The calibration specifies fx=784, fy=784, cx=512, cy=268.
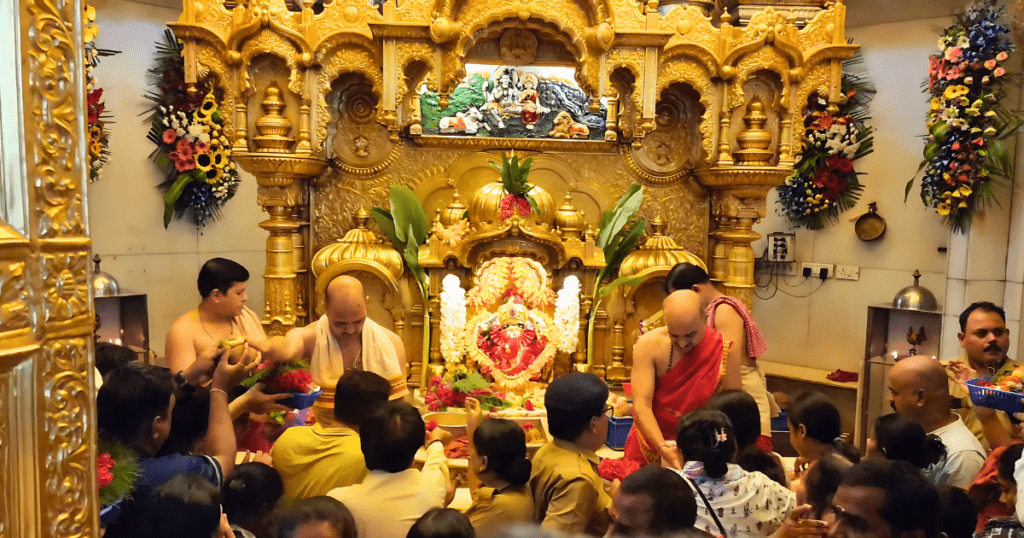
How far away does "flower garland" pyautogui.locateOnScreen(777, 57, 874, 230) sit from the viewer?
680cm

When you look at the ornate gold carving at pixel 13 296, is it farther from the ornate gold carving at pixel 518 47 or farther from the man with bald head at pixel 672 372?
the ornate gold carving at pixel 518 47

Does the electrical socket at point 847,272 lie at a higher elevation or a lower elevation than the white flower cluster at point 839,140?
lower

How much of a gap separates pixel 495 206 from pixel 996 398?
A: 338 cm

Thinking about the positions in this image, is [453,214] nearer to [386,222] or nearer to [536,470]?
[386,222]

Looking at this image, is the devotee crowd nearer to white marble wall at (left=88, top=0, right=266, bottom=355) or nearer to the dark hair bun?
the dark hair bun

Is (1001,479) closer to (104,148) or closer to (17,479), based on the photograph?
(17,479)

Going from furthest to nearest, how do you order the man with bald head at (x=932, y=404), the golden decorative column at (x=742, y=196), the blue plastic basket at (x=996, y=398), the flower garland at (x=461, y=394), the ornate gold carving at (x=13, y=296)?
the golden decorative column at (x=742, y=196)
the flower garland at (x=461, y=394)
the blue plastic basket at (x=996, y=398)
the man with bald head at (x=932, y=404)
the ornate gold carving at (x=13, y=296)

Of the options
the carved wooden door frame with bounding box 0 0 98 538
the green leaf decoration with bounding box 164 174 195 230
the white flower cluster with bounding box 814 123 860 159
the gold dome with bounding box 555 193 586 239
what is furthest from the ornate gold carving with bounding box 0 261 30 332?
the white flower cluster with bounding box 814 123 860 159

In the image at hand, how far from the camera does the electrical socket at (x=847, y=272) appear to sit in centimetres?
715

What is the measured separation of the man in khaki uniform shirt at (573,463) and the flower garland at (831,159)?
4.93m

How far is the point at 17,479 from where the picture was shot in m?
1.43

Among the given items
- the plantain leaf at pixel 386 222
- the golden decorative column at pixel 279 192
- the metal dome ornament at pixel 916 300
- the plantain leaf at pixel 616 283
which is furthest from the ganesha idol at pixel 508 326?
the metal dome ornament at pixel 916 300

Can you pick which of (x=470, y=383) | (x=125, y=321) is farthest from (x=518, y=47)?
(x=125, y=321)

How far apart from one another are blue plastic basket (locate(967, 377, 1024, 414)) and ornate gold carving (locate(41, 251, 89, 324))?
10.1 ft
